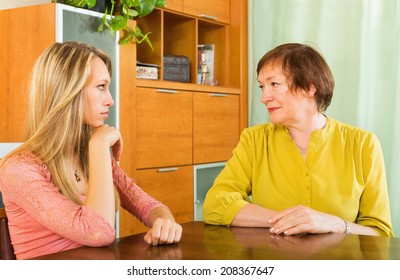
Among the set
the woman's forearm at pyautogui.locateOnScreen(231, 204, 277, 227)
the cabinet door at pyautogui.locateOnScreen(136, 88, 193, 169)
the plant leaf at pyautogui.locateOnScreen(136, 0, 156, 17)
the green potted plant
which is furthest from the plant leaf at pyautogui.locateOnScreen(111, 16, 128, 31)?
the woman's forearm at pyautogui.locateOnScreen(231, 204, 277, 227)

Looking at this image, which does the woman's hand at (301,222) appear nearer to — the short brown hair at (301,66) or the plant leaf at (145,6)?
the short brown hair at (301,66)

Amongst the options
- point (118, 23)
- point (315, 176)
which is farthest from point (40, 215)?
point (118, 23)

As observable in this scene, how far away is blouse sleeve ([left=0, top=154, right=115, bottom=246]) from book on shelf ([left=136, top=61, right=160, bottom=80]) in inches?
82.2

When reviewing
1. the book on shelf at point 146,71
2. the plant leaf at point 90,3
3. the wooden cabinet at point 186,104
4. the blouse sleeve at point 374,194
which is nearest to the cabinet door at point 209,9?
the wooden cabinet at point 186,104

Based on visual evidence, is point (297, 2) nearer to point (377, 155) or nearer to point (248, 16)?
point (248, 16)

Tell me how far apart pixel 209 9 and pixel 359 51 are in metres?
1.01

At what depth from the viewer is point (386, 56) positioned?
12.3 ft

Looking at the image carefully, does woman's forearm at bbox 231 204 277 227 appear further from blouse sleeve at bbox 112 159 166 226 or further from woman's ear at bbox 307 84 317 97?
woman's ear at bbox 307 84 317 97

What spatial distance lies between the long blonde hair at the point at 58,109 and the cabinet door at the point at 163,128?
6.06 ft

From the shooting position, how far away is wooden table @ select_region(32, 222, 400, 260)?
1.24 meters

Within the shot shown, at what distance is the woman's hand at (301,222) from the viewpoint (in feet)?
5.07

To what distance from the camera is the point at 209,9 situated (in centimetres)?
413

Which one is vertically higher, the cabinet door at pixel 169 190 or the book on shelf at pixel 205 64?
the book on shelf at pixel 205 64
